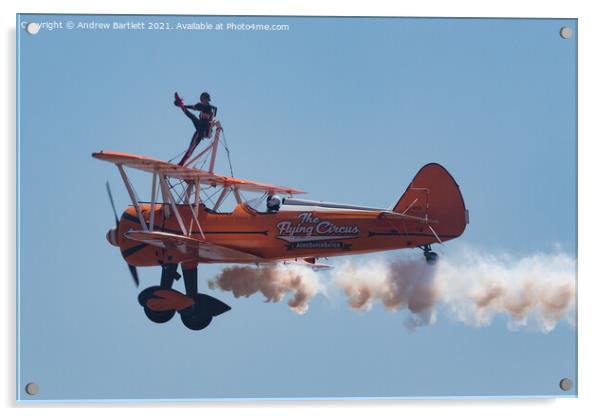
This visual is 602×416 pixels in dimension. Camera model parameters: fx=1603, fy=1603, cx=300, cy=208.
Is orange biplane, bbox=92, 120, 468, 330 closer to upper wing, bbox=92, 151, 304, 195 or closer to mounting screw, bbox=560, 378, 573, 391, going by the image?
upper wing, bbox=92, 151, 304, 195

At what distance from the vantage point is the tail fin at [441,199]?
682 inches

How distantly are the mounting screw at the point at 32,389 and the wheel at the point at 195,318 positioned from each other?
174 centimetres

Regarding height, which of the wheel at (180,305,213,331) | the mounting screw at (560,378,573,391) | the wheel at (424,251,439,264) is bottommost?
the mounting screw at (560,378,573,391)

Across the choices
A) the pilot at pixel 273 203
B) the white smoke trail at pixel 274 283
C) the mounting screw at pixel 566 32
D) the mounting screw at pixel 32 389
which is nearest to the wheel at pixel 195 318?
the white smoke trail at pixel 274 283

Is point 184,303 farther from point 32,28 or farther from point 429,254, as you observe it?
point 32,28

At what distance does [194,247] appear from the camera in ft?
58.3

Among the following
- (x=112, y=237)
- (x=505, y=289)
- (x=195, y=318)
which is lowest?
(x=195, y=318)

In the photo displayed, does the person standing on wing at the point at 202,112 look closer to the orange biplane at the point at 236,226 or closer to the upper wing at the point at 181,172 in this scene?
the orange biplane at the point at 236,226

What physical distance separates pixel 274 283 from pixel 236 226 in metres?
0.78

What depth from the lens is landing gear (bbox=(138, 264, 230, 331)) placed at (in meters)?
17.4

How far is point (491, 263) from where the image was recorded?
1747 cm

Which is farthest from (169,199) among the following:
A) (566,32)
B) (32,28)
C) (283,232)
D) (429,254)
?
(566,32)

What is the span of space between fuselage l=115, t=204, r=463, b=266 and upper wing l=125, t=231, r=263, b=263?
70 mm

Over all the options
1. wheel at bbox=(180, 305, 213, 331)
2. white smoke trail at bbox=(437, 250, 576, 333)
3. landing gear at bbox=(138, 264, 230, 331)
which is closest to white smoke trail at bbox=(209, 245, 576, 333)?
white smoke trail at bbox=(437, 250, 576, 333)
